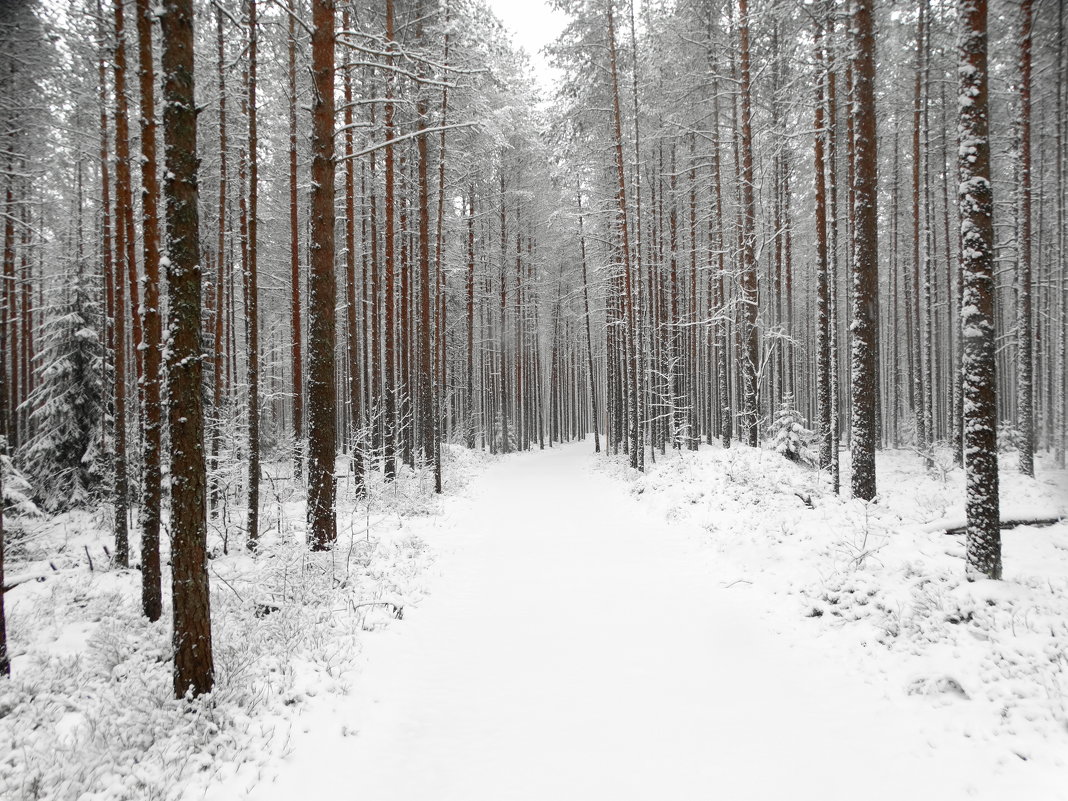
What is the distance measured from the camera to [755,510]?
9570mm

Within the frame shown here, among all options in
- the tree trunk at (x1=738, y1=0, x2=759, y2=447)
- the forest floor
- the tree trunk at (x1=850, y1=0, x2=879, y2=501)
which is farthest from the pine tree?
the tree trunk at (x1=850, y1=0, x2=879, y2=501)

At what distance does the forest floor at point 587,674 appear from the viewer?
12.0 ft

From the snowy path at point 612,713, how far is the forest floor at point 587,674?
2 centimetres

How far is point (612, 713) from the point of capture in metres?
4.45

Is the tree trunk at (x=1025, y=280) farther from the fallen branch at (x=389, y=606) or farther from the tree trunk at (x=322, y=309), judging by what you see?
the fallen branch at (x=389, y=606)

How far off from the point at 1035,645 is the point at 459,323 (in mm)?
31496

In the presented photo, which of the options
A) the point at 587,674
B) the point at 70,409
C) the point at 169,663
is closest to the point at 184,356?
the point at 169,663

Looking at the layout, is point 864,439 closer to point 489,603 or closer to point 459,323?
point 489,603

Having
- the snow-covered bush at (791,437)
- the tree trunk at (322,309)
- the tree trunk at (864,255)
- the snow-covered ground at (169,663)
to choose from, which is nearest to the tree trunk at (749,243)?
the snow-covered bush at (791,437)

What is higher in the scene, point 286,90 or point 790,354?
point 286,90

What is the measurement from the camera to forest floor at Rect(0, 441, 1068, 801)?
12.0 ft

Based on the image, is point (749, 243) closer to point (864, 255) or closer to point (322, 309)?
point (864, 255)

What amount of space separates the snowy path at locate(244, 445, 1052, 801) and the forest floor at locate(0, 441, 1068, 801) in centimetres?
2

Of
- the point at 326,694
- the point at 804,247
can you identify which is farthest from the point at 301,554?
the point at 804,247
